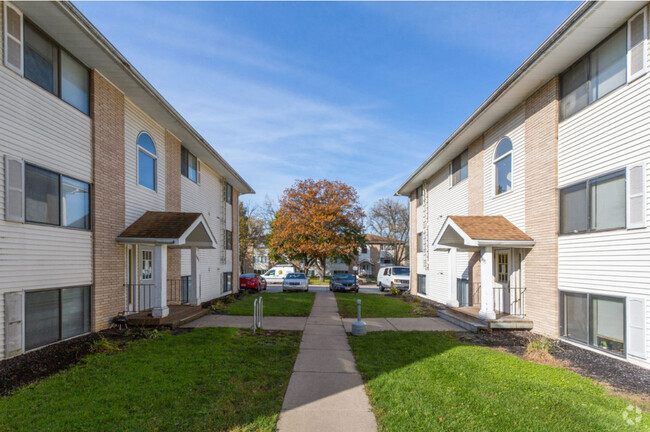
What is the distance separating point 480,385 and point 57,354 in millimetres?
7692

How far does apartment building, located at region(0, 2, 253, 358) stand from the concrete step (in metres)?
8.42

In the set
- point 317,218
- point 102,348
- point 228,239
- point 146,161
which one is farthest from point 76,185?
point 317,218

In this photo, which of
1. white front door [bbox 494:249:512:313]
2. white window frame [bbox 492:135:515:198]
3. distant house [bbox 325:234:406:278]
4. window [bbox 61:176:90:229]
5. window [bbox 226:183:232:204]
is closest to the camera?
window [bbox 61:176:90:229]

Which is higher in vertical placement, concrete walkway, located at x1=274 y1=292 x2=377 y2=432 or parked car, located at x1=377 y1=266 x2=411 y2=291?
concrete walkway, located at x1=274 y1=292 x2=377 y2=432

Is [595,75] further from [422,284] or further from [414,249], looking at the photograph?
[414,249]

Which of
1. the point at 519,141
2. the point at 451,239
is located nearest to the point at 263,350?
the point at 451,239

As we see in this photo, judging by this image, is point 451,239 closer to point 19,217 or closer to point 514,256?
point 514,256

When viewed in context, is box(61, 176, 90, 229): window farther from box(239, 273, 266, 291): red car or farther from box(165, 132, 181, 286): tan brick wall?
box(239, 273, 266, 291): red car

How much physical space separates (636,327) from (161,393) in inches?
325

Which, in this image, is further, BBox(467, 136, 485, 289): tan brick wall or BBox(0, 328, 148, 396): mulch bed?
BBox(467, 136, 485, 289): tan brick wall

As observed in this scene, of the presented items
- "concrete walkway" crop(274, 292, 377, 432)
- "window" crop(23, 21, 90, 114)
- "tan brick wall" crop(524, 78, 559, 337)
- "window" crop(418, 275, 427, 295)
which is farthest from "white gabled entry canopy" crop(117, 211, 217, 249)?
"window" crop(418, 275, 427, 295)

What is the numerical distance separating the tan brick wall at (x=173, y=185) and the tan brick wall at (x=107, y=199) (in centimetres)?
334

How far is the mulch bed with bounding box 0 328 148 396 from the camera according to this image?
5846 millimetres

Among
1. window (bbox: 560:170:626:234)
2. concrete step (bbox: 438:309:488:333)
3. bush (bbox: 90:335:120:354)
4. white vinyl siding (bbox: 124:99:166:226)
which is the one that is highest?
white vinyl siding (bbox: 124:99:166:226)
